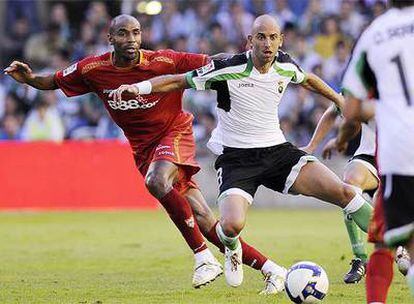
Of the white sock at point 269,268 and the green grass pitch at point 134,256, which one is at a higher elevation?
the white sock at point 269,268

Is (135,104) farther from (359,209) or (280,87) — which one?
(359,209)

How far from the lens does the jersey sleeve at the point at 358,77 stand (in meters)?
6.77

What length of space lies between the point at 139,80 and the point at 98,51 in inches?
539

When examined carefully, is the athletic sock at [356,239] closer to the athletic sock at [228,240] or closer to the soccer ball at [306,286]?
the athletic sock at [228,240]

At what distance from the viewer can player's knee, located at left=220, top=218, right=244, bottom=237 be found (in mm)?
9383

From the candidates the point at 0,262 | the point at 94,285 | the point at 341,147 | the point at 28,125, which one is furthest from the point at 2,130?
the point at 341,147

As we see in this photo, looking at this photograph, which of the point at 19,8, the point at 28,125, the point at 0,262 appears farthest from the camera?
the point at 19,8

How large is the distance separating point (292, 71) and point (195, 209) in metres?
1.74

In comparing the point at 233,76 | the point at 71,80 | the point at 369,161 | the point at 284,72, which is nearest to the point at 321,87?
the point at 284,72

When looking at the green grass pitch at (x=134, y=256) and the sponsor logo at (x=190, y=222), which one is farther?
the sponsor logo at (x=190, y=222)

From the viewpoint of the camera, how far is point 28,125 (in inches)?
882

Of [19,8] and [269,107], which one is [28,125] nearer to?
[19,8]

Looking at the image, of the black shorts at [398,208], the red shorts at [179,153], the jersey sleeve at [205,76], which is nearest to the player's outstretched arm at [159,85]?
the jersey sleeve at [205,76]

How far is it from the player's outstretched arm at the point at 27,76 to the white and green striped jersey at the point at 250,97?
6.66ft
